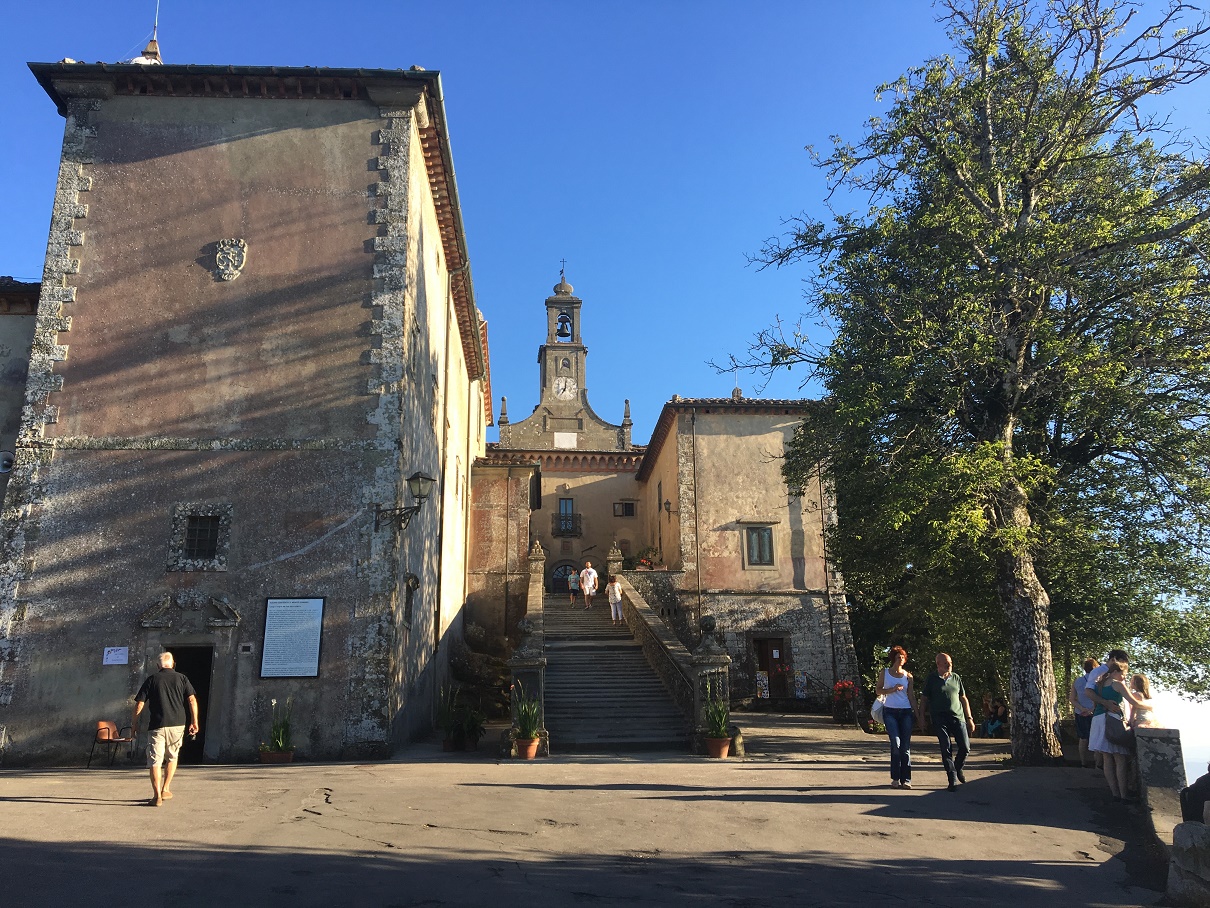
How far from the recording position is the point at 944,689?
9680 mm

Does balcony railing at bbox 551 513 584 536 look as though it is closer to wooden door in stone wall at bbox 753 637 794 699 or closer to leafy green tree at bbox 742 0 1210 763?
wooden door in stone wall at bbox 753 637 794 699

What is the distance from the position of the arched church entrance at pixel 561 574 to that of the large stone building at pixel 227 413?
73.1 ft

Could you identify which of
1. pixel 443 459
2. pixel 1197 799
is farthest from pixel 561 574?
pixel 1197 799

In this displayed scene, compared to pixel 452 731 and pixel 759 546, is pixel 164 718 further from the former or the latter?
pixel 759 546

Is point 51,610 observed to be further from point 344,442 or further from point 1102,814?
point 1102,814

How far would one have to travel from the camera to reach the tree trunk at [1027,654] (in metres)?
12.2

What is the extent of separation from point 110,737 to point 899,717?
34.5ft

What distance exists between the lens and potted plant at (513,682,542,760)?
42.3ft

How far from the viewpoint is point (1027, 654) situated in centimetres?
1272

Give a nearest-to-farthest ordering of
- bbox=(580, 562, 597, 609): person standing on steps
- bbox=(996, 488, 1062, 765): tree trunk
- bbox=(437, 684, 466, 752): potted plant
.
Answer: bbox=(996, 488, 1062, 765): tree trunk, bbox=(437, 684, 466, 752): potted plant, bbox=(580, 562, 597, 609): person standing on steps

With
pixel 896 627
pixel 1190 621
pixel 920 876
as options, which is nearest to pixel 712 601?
pixel 896 627

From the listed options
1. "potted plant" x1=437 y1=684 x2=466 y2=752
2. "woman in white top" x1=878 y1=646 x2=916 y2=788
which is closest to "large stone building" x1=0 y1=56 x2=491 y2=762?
"potted plant" x1=437 y1=684 x2=466 y2=752

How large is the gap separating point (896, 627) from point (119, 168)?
74.9 feet

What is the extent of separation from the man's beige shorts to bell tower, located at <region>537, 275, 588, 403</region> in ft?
115
